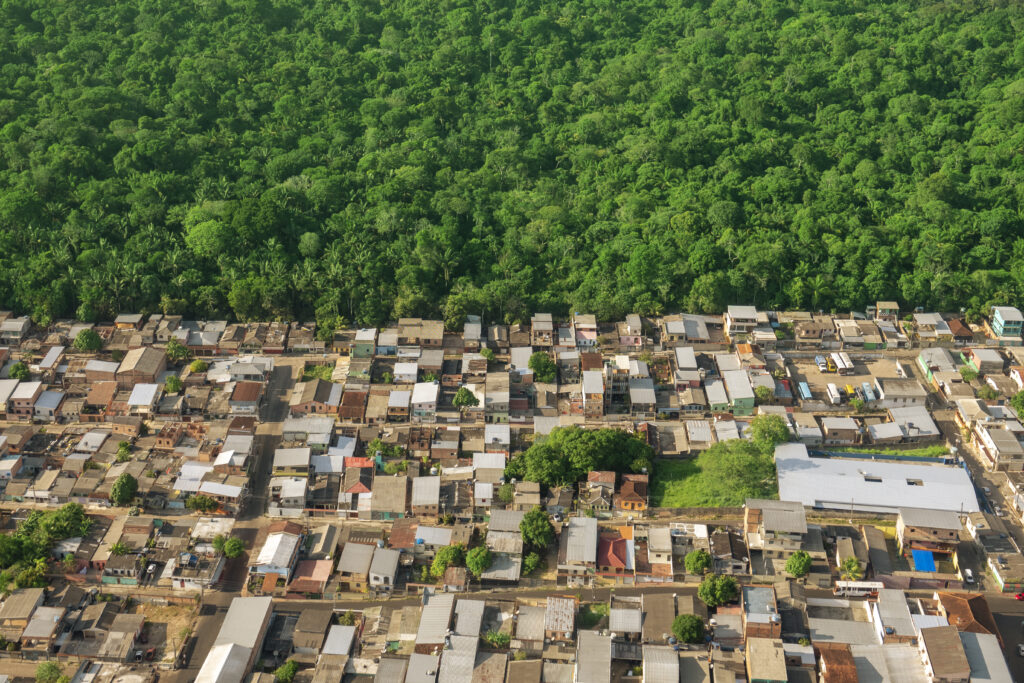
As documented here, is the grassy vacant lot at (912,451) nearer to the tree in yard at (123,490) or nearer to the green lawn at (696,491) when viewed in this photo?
the green lawn at (696,491)

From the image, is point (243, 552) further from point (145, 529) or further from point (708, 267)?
point (708, 267)

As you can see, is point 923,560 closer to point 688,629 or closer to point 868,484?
point 868,484

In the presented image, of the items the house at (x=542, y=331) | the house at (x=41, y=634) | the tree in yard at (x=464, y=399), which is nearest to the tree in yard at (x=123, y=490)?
the house at (x=41, y=634)

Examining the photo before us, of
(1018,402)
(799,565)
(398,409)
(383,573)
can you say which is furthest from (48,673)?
(1018,402)

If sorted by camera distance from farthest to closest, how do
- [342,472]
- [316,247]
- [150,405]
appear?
1. [316,247]
2. [150,405]
3. [342,472]

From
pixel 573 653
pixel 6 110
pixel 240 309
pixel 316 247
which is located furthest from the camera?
pixel 6 110

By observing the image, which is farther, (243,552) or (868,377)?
(868,377)

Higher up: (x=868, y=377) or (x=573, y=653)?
(x=573, y=653)

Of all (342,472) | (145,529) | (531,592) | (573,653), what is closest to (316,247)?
(342,472)
